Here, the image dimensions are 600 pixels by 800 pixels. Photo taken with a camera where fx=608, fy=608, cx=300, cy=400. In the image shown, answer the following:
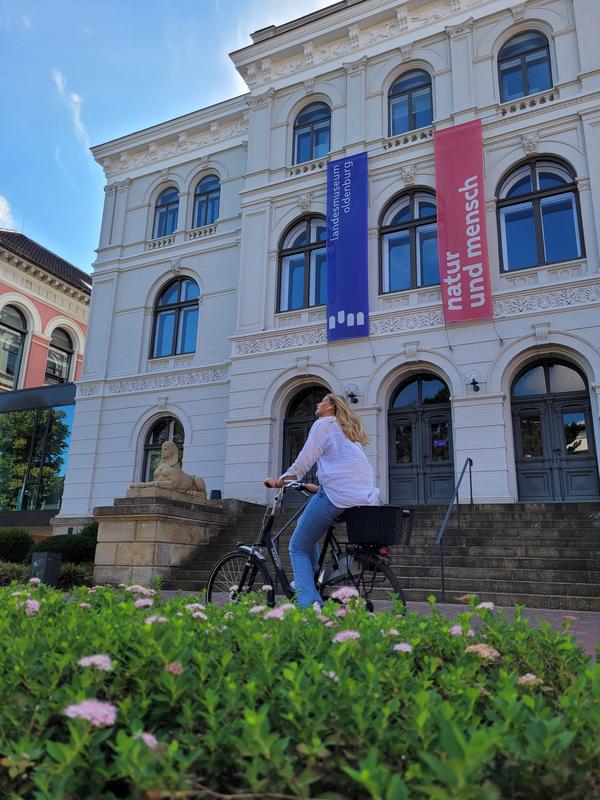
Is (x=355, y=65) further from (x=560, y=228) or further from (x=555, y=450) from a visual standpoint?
(x=555, y=450)

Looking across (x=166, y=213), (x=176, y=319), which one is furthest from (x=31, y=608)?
(x=166, y=213)

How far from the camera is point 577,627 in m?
6.44

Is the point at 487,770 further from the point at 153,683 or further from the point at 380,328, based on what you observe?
the point at 380,328

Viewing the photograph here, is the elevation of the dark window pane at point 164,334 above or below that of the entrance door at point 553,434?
above

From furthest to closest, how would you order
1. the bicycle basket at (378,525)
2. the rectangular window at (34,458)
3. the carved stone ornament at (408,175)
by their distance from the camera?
the rectangular window at (34,458) < the carved stone ornament at (408,175) < the bicycle basket at (378,525)

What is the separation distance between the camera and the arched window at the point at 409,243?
1736 cm

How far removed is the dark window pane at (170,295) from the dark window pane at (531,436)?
512 inches

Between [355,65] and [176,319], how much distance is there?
10361mm

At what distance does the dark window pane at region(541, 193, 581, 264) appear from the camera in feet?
51.4

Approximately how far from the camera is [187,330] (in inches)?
851

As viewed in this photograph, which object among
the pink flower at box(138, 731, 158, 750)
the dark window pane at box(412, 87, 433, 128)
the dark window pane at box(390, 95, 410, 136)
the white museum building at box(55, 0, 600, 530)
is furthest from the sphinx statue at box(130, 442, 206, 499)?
the dark window pane at box(412, 87, 433, 128)

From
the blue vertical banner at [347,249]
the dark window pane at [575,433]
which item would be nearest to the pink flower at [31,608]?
the dark window pane at [575,433]

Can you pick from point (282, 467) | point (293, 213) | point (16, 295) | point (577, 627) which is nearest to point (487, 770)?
point (577, 627)

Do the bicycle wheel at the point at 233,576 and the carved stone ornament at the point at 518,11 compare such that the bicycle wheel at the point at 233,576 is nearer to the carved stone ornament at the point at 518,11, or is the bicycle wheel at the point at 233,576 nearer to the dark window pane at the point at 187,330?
the dark window pane at the point at 187,330
